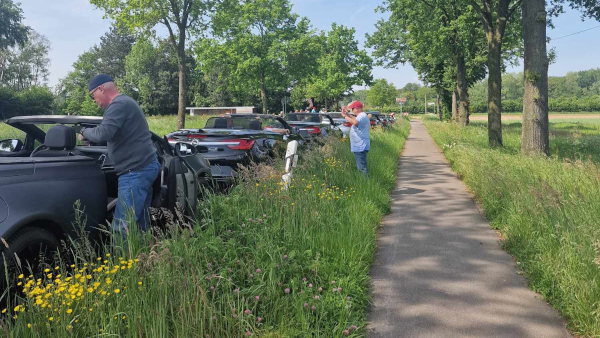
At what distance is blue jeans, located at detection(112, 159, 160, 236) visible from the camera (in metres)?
3.97

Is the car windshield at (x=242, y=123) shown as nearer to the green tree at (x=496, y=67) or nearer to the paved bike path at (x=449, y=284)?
the paved bike path at (x=449, y=284)

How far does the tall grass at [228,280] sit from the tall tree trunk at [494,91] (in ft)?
34.0

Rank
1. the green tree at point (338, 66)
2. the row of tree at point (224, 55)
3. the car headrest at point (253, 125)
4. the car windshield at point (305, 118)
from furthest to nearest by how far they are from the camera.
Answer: the green tree at point (338, 66) < the row of tree at point (224, 55) < the car windshield at point (305, 118) < the car headrest at point (253, 125)

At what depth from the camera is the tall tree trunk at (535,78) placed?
33.8ft

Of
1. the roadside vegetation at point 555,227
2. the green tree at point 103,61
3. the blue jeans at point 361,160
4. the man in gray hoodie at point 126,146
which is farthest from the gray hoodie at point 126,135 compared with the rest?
the green tree at point 103,61

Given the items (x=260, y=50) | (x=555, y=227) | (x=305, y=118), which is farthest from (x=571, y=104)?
(x=555, y=227)

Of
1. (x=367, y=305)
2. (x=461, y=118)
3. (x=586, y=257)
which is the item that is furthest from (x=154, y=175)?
(x=461, y=118)

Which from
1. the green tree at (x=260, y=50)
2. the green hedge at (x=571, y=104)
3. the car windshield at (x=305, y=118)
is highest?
the green tree at (x=260, y=50)

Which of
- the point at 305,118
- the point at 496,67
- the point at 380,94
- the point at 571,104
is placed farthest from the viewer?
Answer: the point at 571,104

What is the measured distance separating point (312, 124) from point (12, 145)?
12317mm

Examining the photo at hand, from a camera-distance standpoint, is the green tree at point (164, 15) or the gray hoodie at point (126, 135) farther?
the green tree at point (164, 15)

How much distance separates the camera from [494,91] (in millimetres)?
14797

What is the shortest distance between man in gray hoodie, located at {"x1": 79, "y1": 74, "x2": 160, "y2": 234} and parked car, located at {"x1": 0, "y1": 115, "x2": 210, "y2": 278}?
0.17 metres

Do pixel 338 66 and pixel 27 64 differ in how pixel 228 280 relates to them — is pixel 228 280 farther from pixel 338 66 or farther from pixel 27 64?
pixel 27 64
